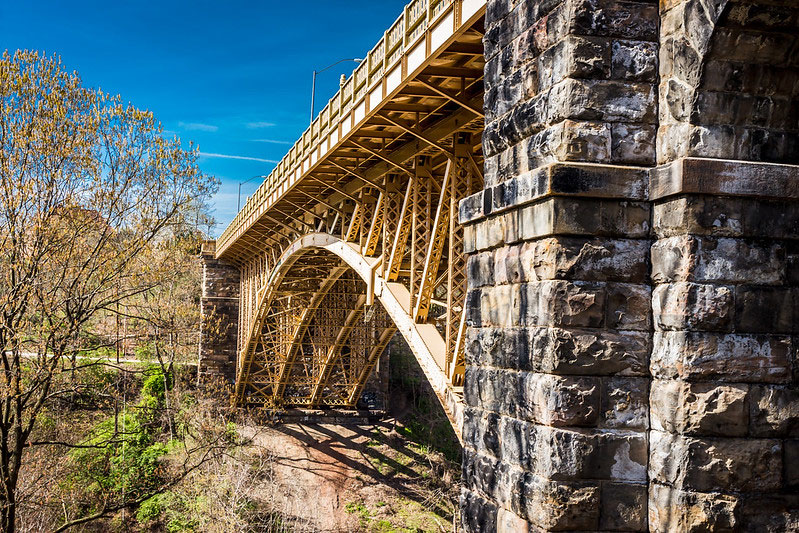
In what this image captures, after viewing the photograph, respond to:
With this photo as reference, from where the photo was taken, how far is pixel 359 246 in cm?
1595

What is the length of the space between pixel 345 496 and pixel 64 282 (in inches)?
602

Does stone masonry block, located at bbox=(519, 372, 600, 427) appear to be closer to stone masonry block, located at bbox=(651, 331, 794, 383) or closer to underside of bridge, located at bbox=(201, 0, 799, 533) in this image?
underside of bridge, located at bbox=(201, 0, 799, 533)

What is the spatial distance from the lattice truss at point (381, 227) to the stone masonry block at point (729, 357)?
4885mm

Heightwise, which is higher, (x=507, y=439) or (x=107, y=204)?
(x=107, y=204)

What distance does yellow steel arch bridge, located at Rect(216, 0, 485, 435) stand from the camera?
9391mm

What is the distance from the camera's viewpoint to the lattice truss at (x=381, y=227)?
34.3 ft

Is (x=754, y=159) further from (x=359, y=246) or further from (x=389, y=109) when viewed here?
(x=359, y=246)

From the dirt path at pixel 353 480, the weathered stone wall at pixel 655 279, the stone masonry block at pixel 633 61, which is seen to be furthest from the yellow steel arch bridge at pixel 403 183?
the dirt path at pixel 353 480

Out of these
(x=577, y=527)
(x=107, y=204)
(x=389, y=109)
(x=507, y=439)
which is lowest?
(x=577, y=527)

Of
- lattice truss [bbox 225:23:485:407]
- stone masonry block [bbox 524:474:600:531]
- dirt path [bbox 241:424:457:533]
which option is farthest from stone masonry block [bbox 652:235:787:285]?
dirt path [bbox 241:424:457:533]

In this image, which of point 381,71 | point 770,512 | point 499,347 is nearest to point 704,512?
point 770,512

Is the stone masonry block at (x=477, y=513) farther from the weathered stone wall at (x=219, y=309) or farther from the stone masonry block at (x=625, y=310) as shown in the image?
the weathered stone wall at (x=219, y=309)

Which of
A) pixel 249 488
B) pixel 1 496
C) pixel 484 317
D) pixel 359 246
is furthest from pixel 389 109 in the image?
pixel 249 488

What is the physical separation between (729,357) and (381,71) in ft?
25.7
